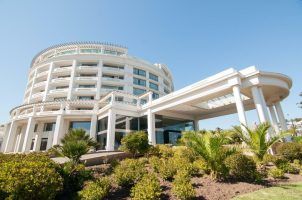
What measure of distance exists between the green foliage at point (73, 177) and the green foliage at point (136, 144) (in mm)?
5115

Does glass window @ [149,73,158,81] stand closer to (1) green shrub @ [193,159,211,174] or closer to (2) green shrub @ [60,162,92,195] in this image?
(1) green shrub @ [193,159,211,174]

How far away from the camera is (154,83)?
49.7 metres

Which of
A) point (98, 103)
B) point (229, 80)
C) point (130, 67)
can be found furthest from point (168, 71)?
point (229, 80)

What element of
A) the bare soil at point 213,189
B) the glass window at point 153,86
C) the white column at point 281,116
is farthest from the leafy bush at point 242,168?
the glass window at point 153,86

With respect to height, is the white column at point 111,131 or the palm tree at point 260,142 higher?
the white column at point 111,131

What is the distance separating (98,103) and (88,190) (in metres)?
27.0

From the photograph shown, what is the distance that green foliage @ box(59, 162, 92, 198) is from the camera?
941 centimetres

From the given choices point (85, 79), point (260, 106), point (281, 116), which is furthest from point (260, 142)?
point (85, 79)

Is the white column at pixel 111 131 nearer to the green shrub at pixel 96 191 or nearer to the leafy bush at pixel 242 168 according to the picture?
the green shrub at pixel 96 191

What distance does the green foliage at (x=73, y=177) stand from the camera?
941cm

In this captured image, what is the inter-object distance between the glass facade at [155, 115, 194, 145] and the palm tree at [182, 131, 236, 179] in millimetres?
19160

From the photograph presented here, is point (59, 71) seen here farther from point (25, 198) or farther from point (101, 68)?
point (25, 198)

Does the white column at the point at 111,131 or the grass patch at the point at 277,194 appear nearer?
the grass patch at the point at 277,194

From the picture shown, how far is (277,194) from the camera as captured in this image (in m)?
7.77
